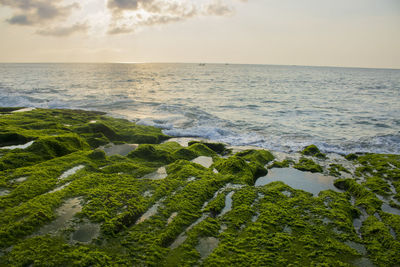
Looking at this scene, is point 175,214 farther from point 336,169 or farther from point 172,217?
point 336,169

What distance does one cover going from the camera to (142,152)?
7.58 m

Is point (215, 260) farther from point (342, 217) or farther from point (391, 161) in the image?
point (391, 161)

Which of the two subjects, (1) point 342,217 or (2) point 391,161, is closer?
(1) point 342,217

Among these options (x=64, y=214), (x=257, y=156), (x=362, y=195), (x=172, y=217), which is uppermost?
(x=64, y=214)

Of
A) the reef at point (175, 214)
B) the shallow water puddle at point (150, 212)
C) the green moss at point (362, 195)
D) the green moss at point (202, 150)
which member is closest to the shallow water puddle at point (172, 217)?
the reef at point (175, 214)

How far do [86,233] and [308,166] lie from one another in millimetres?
6860

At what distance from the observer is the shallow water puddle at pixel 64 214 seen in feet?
11.9

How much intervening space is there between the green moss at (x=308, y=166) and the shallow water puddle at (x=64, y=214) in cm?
649

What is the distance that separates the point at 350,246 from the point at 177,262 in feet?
9.37

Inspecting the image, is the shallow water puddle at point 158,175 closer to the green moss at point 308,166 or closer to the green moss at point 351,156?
the green moss at point 308,166

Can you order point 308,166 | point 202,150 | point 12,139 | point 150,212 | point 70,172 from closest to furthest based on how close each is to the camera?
point 150,212
point 70,172
point 12,139
point 308,166
point 202,150

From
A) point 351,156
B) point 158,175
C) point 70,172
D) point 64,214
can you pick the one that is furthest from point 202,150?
point 351,156

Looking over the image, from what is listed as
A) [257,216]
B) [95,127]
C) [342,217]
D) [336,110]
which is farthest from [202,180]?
[336,110]

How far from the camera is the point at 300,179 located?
6.91m
